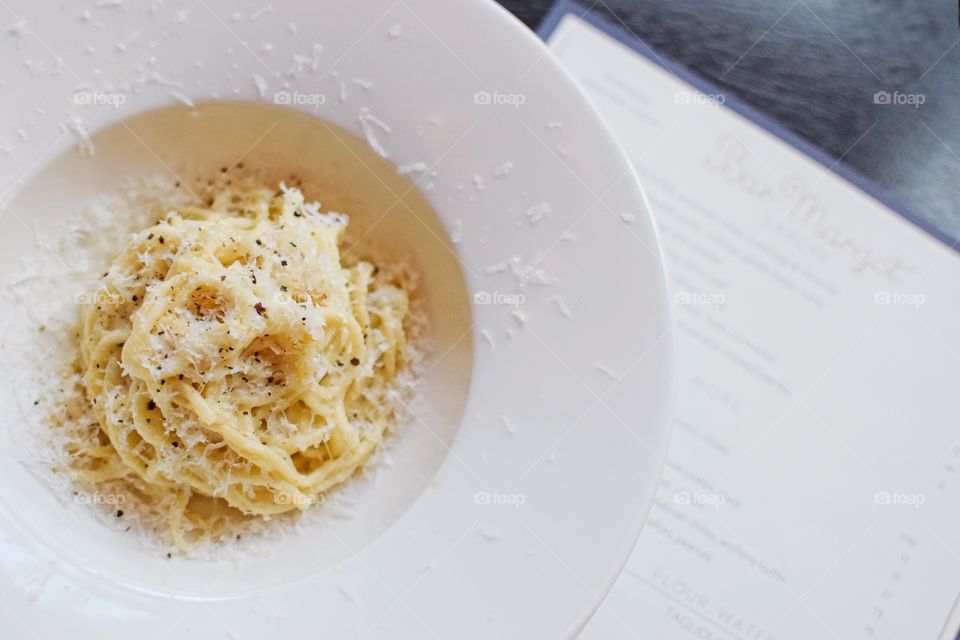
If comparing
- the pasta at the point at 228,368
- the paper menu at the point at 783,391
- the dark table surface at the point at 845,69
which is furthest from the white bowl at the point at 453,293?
the dark table surface at the point at 845,69

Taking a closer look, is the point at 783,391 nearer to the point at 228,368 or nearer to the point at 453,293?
the point at 453,293

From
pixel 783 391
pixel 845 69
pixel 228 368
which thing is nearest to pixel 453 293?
pixel 228 368

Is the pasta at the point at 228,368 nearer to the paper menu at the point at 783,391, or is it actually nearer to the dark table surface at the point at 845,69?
the paper menu at the point at 783,391

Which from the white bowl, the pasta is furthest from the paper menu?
the pasta

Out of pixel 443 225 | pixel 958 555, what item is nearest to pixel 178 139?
pixel 443 225

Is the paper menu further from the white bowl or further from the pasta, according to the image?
the pasta
